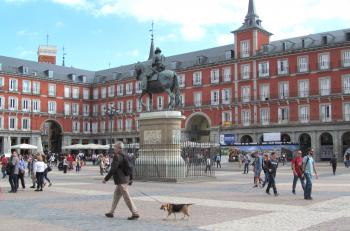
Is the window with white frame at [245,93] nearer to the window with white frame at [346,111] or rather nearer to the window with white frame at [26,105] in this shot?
the window with white frame at [346,111]

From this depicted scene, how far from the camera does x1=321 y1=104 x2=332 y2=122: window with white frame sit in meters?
56.6

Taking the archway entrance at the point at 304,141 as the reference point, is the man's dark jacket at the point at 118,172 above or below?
below

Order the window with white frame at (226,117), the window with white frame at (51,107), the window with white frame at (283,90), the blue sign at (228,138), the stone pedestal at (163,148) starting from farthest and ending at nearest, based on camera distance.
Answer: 1. the window with white frame at (51,107)
2. the window with white frame at (226,117)
3. the blue sign at (228,138)
4. the window with white frame at (283,90)
5. the stone pedestal at (163,148)

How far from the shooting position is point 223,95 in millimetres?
66750

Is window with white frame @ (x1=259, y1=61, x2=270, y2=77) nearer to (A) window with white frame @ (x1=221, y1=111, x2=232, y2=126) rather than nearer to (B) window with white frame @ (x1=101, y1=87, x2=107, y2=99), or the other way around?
(A) window with white frame @ (x1=221, y1=111, x2=232, y2=126)

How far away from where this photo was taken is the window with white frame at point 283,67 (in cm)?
6066

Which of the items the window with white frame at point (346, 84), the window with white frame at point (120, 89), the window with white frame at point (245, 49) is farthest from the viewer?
the window with white frame at point (120, 89)

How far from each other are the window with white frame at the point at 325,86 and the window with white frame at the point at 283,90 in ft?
14.5

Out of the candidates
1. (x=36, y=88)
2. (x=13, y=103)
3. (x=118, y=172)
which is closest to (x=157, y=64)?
(x=118, y=172)

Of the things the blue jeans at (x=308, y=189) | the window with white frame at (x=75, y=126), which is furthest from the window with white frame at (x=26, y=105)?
the blue jeans at (x=308, y=189)

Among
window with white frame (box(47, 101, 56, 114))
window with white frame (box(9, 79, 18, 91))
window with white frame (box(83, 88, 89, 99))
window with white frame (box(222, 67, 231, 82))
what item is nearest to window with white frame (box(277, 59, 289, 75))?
window with white frame (box(222, 67, 231, 82))

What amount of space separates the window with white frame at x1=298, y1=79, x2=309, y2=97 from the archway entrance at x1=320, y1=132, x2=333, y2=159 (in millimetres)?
5557

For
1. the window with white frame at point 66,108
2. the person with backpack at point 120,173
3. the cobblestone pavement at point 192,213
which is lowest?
the cobblestone pavement at point 192,213

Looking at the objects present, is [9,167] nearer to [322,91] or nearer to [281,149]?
[281,149]
